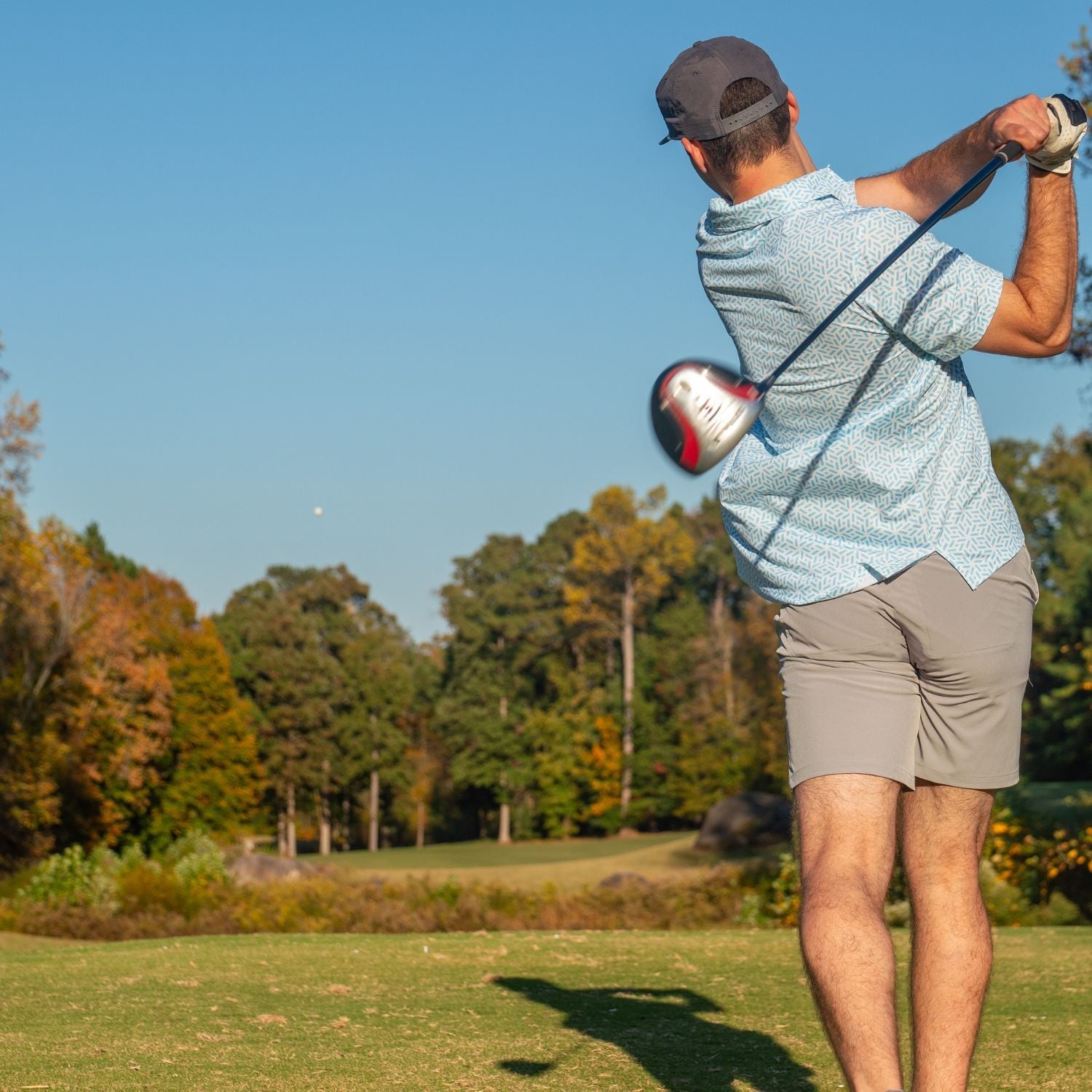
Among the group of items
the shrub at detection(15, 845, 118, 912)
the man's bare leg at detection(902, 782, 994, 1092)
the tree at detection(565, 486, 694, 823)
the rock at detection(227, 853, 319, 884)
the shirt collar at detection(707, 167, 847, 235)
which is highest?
the tree at detection(565, 486, 694, 823)

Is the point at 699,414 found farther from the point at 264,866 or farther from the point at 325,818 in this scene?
the point at 325,818

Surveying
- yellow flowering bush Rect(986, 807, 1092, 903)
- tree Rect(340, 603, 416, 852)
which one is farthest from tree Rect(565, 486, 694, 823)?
yellow flowering bush Rect(986, 807, 1092, 903)

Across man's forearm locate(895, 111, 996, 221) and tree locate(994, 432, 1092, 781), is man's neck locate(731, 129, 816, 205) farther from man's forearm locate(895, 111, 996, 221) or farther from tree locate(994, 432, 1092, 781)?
tree locate(994, 432, 1092, 781)

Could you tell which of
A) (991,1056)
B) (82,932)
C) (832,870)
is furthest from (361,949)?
(82,932)

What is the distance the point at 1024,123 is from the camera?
2.15 m

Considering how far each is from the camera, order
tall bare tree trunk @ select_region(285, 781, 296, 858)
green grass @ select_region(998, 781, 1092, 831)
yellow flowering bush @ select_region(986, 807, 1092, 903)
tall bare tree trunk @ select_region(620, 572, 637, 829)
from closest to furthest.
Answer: yellow flowering bush @ select_region(986, 807, 1092, 903) → green grass @ select_region(998, 781, 1092, 831) → tall bare tree trunk @ select_region(620, 572, 637, 829) → tall bare tree trunk @ select_region(285, 781, 296, 858)

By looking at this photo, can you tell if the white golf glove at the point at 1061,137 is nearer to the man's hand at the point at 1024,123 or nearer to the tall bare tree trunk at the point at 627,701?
the man's hand at the point at 1024,123

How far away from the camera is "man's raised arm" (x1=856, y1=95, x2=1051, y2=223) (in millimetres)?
2152

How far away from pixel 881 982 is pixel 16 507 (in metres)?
24.8

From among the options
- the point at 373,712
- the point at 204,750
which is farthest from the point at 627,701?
the point at 204,750

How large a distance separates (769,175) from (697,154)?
133 millimetres

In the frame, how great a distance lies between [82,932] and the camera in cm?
1213

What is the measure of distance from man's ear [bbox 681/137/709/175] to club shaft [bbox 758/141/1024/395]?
35 cm

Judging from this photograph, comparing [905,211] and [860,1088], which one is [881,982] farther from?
[905,211]
